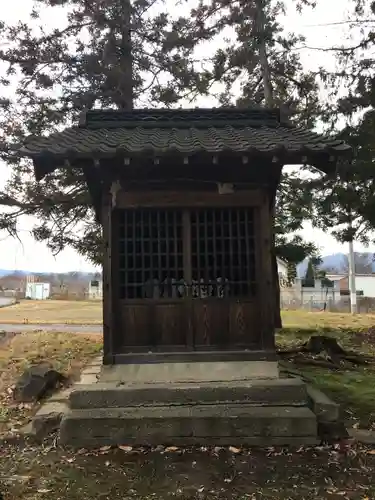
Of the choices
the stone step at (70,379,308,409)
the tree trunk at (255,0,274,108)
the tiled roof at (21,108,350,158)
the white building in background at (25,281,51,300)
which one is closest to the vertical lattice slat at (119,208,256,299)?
the tiled roof at (21,108,350,158)

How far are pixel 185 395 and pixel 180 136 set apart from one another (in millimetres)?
3403

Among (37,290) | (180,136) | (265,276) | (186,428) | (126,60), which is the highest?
(126,60)

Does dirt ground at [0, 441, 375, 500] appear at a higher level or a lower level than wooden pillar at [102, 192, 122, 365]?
lower

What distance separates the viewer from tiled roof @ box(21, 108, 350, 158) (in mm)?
5513

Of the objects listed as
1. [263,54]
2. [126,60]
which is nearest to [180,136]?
[126,60]

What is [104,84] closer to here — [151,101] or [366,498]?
[151,101]

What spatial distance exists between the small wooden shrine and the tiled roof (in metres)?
0.09

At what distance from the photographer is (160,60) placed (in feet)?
45.7

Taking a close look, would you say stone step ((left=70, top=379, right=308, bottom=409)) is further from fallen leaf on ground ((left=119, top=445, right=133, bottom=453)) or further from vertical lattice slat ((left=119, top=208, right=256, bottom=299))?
vertical lattice slat ((left=119, top=208, right=256, bottom=299))

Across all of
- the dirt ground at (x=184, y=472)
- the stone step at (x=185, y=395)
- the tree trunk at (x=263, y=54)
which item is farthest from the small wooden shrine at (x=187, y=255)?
the tree trunk at (x=263, y=54)

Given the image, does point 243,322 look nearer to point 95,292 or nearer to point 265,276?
point 265,276

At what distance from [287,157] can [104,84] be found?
890 cm

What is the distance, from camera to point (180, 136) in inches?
260

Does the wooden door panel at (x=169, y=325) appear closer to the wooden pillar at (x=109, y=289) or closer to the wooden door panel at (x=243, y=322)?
the wooden pillar at (x=109, y=289)
